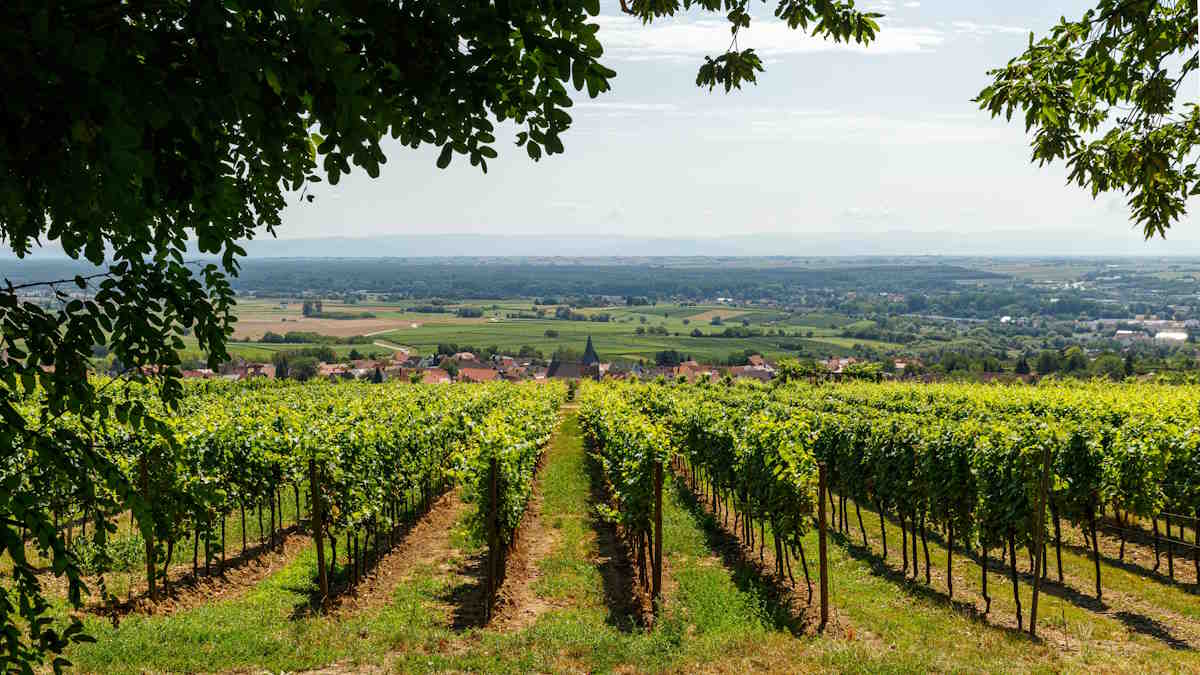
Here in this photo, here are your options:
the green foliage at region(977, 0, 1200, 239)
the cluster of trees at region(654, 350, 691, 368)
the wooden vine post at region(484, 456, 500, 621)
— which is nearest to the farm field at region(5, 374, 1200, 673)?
the wooden vine post at region(484, 456, 500, 621)

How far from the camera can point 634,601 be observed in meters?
11.2

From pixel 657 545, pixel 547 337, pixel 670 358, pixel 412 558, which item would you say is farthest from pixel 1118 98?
pixel 547 337

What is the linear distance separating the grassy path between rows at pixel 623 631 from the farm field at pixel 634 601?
1.6 inches

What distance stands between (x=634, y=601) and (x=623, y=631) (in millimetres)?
1213

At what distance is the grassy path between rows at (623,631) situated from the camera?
27.0 feet

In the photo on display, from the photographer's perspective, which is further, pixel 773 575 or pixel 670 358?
pixel 670 358

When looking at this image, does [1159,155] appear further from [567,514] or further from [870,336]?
[870,336]

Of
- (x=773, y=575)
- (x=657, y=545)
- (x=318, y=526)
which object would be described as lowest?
(x=773, y=575)

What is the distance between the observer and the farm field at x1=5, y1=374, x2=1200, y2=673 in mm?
8430

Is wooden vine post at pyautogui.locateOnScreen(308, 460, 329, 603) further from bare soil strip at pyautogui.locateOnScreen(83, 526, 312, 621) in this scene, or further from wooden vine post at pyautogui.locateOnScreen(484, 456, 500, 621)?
wooden vine post at pyautogui.locateOnScreen(484, 456, 500, 621)

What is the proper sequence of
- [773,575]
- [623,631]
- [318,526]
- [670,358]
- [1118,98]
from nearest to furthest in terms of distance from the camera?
[1118,98] < [623,631] < [318,526] < [773,575] < [670,358]

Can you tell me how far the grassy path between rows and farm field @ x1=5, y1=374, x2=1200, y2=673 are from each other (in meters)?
0.04

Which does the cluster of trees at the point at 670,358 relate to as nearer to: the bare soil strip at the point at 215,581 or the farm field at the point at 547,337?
the farm field at the point at 547,337

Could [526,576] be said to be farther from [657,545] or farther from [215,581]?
[215,581]
